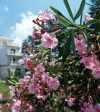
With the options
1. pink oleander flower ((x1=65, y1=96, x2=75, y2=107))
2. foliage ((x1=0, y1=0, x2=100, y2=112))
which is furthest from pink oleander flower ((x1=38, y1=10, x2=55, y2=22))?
pink oleander flower ((x1=65, y1=96, x2=75, y2=107))

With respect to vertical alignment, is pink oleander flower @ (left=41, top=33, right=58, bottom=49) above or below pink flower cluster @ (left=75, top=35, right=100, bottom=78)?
above

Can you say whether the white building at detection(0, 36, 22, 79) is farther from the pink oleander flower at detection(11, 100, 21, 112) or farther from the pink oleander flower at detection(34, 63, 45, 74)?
the pink oleander flower at detection(34, 63, 45, 74)

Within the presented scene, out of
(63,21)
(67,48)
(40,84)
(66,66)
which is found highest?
(63,21)

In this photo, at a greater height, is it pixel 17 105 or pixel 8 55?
pixel 8 55

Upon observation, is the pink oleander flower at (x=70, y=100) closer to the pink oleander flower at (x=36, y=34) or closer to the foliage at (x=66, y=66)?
the foliage at (x=66, y=66)

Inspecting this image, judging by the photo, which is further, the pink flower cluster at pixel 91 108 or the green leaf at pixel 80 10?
the green leaf at pixel 80 10

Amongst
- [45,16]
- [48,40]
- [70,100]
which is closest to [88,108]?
[70,100]

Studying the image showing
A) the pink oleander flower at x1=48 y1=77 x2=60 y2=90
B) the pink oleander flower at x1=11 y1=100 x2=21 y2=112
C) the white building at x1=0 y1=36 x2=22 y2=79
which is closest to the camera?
the pink oleander flower at x1=48 y1=77 x2=60 y2=90

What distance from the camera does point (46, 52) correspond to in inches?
65.3

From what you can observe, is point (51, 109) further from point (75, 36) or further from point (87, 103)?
point (75, 36)

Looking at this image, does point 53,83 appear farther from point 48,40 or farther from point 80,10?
point 80,10

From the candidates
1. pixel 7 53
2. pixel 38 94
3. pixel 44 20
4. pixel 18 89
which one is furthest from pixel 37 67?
pixel 7 53

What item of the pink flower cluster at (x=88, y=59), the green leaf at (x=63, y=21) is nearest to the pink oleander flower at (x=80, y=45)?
the pink flower cluster at (x=88, y=59)

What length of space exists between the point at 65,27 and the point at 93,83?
37cm
